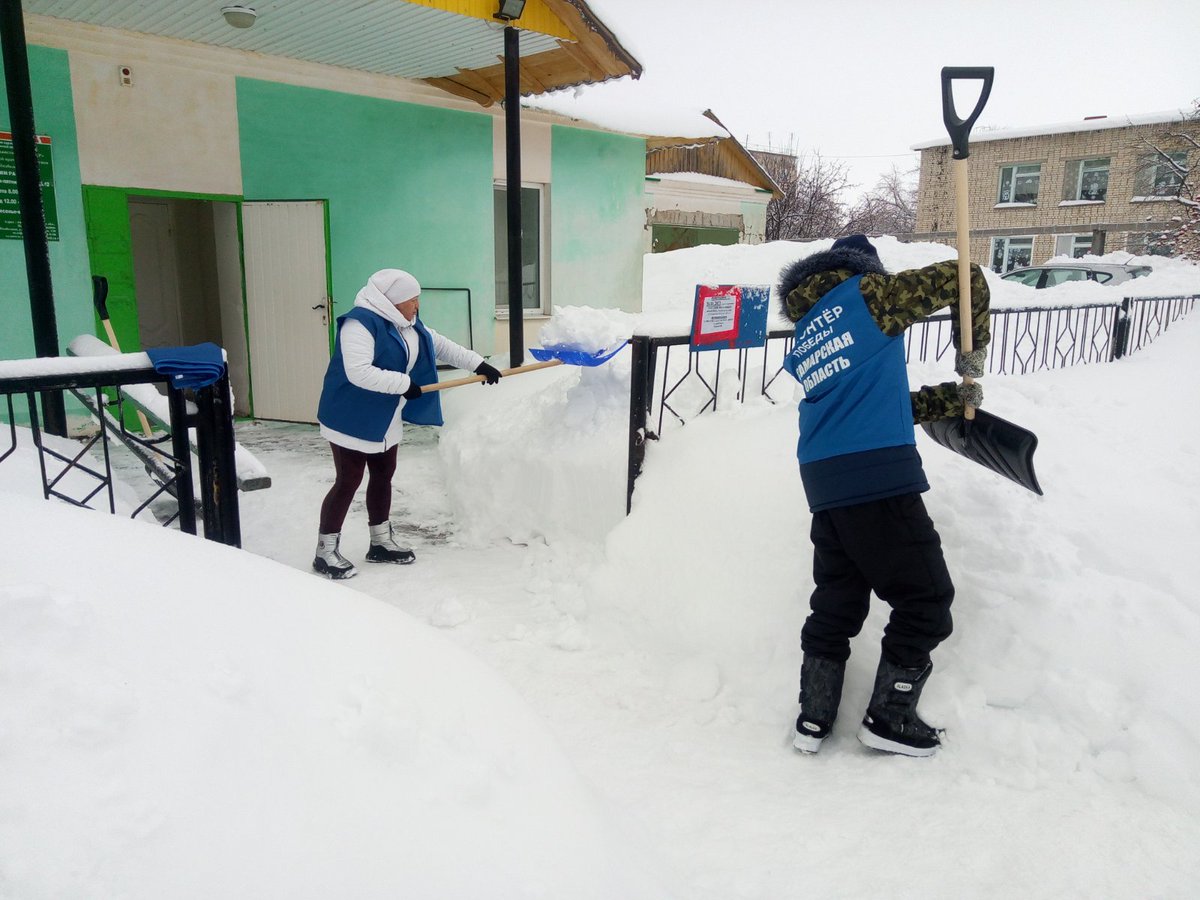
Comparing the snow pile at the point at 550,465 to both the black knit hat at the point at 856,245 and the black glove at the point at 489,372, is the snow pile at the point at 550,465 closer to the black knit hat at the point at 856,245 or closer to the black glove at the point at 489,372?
the black glove at the point at 489,372

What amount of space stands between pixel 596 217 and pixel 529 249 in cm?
88

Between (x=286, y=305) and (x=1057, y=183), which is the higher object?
(x=1057, y=183)

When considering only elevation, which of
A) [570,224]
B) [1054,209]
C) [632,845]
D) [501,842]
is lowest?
[632,845]

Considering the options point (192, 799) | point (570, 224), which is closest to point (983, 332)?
point (192, 799)

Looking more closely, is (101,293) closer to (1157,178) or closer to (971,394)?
(971,394)

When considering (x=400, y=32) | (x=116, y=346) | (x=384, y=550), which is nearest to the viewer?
(x=384, y=550)

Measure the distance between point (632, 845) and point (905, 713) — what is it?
1065mm

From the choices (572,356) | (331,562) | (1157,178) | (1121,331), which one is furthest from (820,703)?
(1157,178)

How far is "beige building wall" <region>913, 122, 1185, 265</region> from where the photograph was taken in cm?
2380

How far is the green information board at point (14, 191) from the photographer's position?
564cm

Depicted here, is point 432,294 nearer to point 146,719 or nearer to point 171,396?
point 171,396

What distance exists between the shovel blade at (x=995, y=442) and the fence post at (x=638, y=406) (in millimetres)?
1497

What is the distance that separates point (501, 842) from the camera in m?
1.45

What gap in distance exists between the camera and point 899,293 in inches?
95.1
